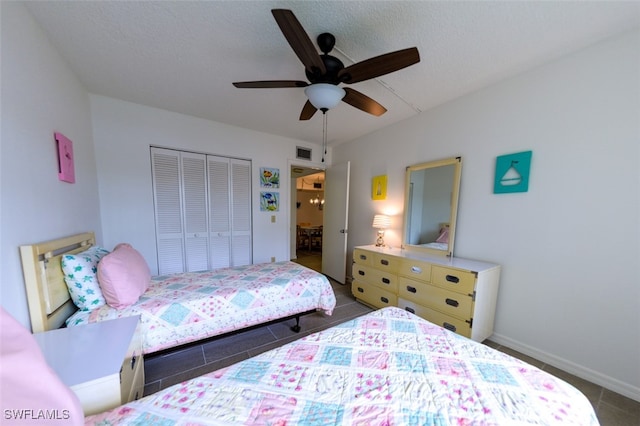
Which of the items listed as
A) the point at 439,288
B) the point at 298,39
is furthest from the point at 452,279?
the point at 298,39

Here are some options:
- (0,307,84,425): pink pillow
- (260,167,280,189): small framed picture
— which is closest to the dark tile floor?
(0,307,84,425): pink pillow

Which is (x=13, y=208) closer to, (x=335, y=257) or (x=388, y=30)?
(x=388, y=30)

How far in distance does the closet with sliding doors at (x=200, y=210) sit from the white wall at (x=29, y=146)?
3.21 feet

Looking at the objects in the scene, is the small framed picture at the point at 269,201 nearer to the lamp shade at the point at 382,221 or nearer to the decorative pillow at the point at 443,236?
the lamp shade at the point at 382,221

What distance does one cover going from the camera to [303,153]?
3998mm

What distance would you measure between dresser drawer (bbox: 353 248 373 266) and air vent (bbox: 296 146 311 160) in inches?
78.7

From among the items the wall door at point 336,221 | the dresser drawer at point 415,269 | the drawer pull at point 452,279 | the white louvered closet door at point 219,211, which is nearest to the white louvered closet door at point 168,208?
the white louvered closet door at point 219,211

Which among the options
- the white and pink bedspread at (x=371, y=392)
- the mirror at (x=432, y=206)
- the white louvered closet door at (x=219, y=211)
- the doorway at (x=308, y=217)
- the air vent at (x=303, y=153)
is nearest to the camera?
the white and pink bedspread at (x=371, y=392)

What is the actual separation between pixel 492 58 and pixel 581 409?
2.25 metres

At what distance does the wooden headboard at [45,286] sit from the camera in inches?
46.1

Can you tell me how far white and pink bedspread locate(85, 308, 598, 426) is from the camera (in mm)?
762

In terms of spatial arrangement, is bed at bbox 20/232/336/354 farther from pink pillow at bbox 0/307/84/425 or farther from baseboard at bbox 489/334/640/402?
baseboard at bbox 489/334/640/402

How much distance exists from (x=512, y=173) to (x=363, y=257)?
180cm

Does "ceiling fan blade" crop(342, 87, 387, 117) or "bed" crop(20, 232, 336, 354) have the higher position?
"ceiling fan blade" crop(342, 87, 387, 117)
